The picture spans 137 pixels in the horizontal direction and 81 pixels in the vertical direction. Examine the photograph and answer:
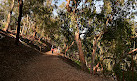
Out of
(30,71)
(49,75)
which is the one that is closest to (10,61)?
(30,71)

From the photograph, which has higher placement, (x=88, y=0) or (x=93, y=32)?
(x=88, y=0)

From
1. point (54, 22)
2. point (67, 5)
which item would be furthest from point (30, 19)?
point (67, 5)

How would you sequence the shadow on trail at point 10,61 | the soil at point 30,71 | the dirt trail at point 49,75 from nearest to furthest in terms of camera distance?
the shadow on trail at point 10,61 → the soil at point 30,71 → the dirt trail at point 49,75

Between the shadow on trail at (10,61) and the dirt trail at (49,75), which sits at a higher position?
the shadow on trail at (10,61)

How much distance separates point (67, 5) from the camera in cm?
1541

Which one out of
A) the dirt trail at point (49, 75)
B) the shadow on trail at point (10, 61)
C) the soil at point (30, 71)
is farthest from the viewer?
the dirt trail at point (49, 75)

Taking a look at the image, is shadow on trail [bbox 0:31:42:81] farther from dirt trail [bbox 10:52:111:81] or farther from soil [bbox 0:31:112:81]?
dirt trail [bbox 10:52:111:81]

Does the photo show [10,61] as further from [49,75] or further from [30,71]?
[49,75]

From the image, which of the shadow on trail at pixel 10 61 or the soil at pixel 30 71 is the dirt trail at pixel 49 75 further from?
the shadow on trail at pixel 10 61

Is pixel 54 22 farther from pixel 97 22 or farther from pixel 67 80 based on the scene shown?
pixel 67 80

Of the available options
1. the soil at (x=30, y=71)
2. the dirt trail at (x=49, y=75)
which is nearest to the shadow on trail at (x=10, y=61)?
the soil at (x=30, y=71)

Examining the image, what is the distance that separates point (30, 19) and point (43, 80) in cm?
3464

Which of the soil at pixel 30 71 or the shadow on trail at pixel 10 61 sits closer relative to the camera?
the shadow on trail at pixel 10 61

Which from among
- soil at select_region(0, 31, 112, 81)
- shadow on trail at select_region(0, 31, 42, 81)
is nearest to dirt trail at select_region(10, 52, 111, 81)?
soil at select_region(0, 31, 112, 81)
